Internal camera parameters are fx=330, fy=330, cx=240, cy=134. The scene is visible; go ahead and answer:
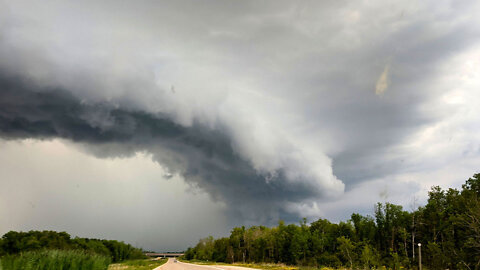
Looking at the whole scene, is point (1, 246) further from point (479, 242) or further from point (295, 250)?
point (479, 242)

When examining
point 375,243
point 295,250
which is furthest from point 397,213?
point 295,250

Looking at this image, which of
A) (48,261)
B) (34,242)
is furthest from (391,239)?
(34,242)

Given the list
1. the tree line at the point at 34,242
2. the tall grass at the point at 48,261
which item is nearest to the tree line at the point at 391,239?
the tall grass at the point at 48,261

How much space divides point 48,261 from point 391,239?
276ft

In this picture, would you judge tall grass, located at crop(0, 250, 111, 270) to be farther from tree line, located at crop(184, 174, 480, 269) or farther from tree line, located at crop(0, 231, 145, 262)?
tree line, located at crop(0, 231, 145, 262)

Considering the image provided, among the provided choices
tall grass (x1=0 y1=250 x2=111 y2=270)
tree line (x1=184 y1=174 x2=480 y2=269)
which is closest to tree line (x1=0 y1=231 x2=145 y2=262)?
tree line (x1=184 y1=174 x2=480 y2=269)

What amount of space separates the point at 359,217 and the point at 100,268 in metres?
87.2

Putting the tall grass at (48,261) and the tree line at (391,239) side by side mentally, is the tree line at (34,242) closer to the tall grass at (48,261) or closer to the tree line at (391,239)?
the tree line at (391,239)

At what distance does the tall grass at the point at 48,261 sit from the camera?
1356cm

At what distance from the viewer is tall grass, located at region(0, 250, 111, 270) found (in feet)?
44.5

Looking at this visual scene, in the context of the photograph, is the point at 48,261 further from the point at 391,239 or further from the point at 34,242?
the point at 34,242

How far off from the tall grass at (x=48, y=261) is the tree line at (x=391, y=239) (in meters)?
38.0

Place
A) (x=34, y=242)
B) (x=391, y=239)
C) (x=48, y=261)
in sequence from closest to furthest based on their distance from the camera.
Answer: (x=48, y=261) → (x=391, y=239) → (x=34, y=242)

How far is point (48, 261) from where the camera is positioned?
50.9 ft
